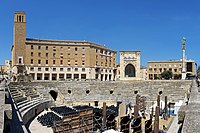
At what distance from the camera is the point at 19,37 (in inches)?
2154

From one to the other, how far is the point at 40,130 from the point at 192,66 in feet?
276

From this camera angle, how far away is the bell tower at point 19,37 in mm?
53875

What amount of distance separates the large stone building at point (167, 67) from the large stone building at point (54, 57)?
38775 mm

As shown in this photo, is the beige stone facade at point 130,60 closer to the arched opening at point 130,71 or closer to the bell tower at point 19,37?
the arched opening at point 130,71

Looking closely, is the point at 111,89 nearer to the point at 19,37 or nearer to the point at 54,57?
the point at 54,57

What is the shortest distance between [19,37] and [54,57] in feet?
29.9

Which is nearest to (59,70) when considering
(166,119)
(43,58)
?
(43,58)

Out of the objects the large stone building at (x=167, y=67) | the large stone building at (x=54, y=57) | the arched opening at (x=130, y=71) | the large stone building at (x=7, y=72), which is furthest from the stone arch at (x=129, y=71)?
the large stone building at (x=167, y=67)

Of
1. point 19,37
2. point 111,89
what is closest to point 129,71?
point 111,89

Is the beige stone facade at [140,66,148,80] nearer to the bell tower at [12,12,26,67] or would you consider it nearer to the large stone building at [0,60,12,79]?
the large stone building at [0,60,12,79]

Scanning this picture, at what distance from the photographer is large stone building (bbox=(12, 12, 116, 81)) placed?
179 ft

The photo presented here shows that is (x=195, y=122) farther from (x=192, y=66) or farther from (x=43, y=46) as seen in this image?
(x=192, y=66)

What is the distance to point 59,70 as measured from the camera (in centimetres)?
5809

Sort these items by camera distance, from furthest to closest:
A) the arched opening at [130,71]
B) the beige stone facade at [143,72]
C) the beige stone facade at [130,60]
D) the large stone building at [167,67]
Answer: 1. the large stone building at [167,67]
2. the beige stone facade at [143,72]
3. the arched opening at [130,71]
4. the beige stone facade at [130,60]
